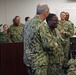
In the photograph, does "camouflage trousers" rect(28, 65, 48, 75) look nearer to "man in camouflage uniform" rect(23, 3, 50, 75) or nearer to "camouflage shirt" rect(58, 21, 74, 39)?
"man in camouflage uniform" rect(23, 3, 50, 75)

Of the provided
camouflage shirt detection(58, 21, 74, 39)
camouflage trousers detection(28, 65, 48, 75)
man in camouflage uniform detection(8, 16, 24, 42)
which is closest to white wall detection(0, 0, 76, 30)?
man in camouflage uniform detection(8, 16, 24, 42)

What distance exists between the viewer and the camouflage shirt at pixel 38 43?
291 cm

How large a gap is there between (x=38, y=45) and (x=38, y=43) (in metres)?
0.03

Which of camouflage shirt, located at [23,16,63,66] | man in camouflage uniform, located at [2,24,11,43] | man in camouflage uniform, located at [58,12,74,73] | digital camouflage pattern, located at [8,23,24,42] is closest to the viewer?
camouflage shirt, located at [23,16,63,66]

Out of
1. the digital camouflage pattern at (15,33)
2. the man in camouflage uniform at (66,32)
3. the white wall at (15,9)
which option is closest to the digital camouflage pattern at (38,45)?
the man in camouflage uniform at (66,32)

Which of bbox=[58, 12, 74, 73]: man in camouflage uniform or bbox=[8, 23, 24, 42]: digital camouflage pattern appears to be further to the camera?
bbox=[8, 23, 24, 42]: digital camouflage pattern

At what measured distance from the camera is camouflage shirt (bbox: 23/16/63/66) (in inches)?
115

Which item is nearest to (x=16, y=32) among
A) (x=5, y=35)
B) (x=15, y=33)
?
(x=15, y=33)

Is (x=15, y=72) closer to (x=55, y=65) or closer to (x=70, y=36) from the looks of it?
(x=55, y=65)

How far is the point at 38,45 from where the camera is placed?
2.94 meters

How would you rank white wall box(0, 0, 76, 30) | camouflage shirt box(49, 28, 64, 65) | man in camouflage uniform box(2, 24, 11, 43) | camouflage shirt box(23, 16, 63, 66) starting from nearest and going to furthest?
camouflage shirt box(23, 16, 63, 66)
camouflage shirt box(49, 28, 64, 65)
man in camouflage uniform box(2, 24, 11, 43)
white wall box(0, 0, 76, 30)

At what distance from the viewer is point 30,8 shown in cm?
716

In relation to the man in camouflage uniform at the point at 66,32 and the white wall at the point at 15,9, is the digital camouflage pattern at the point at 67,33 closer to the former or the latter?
the man in camouflage uniform at the point at 66,32

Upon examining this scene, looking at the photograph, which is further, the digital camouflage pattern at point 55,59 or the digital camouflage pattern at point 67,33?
the digital camouflage pattern at point 67,33
